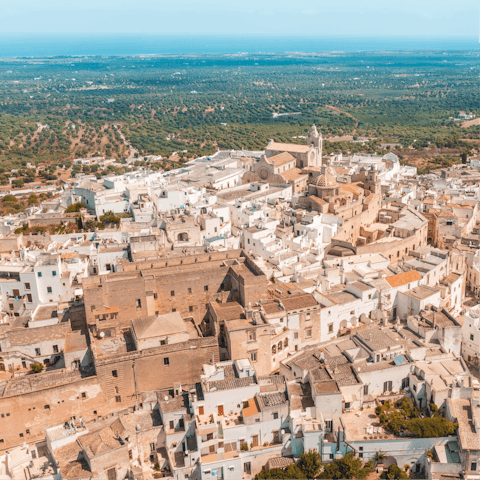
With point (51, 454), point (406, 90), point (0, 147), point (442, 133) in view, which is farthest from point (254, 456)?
point (406, 90)

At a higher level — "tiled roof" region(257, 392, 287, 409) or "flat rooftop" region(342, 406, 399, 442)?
"tiled roof" region(257, 392, 287, 409)

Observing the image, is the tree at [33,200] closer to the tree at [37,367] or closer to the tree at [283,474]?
the tree at [37,367]

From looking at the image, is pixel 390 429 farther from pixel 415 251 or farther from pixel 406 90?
pixel 406 90

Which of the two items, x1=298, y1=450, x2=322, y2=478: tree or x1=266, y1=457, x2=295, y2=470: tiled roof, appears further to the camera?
x1=266, y1=457, x2=295, y2=470: tiled roof

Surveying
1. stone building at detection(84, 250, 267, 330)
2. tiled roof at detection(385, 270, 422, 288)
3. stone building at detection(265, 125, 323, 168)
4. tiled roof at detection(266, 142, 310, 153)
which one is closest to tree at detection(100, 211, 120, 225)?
stone building at detection(84, 250, 267, 330)

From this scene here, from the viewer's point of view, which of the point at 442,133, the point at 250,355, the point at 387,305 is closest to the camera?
the point at 250,355

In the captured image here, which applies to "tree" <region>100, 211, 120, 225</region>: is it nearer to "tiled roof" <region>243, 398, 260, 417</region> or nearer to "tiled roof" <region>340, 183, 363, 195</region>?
"tiled roof" <region>340, 183, 363, 195</region>
